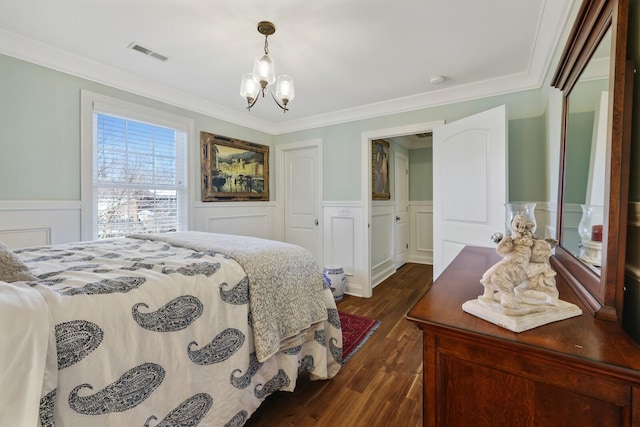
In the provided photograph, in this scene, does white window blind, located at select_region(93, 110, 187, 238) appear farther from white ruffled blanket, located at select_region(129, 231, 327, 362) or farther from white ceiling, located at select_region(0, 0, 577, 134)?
white ruffled blanket, located at select_region(129, 231, 327, 362)

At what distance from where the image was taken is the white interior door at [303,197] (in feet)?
12.8

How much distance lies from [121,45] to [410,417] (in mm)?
3152

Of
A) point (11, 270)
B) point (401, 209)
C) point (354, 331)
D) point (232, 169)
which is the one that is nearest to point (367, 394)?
point (354, 331)

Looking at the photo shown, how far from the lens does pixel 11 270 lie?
1.03 meters

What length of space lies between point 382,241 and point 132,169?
130 inches

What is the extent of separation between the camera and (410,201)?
5387 millimetres

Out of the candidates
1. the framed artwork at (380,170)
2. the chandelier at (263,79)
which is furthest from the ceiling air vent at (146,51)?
the framed artwork at (380,170)

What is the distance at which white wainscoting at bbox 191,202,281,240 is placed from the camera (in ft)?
10.6

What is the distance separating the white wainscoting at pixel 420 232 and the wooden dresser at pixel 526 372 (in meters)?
4.48

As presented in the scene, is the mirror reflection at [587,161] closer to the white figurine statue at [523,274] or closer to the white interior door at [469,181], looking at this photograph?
the white figurine statue at [523,274]

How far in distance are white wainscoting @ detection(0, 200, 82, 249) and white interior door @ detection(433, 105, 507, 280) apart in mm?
3298

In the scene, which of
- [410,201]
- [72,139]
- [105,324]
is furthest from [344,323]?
[410,201]

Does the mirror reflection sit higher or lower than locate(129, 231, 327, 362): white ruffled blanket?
higher

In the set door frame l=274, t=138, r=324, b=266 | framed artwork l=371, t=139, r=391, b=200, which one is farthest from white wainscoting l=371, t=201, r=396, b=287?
door frame l=274, t=138, r=324, b=266
